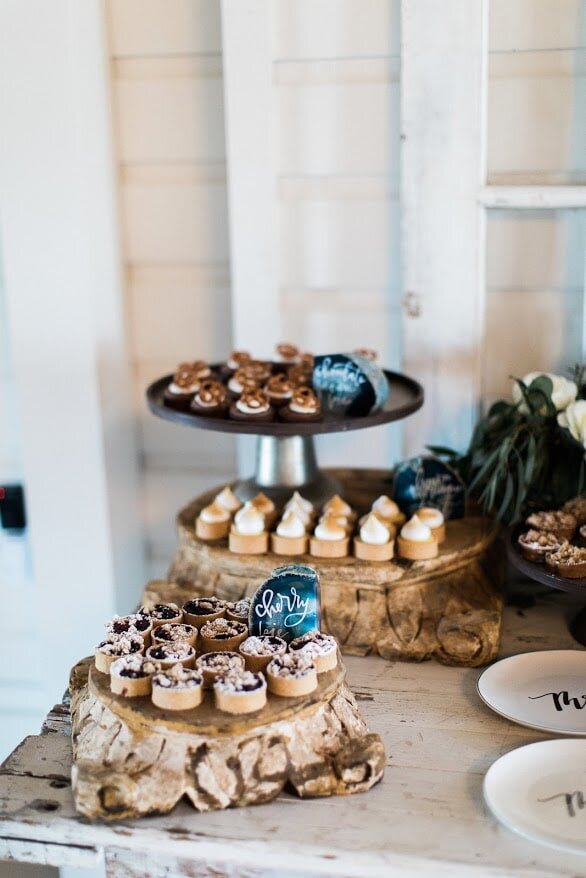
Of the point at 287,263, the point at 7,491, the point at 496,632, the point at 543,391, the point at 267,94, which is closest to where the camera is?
the point at 496,632

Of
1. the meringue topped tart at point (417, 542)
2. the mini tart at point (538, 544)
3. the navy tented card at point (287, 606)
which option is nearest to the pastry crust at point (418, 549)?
the meringue topped tart at point (417, 542)

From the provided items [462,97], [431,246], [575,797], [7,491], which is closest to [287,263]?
[431,246]

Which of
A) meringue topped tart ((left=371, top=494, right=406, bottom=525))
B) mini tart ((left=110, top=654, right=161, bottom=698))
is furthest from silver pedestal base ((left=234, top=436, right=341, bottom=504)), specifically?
mini tart ((left=110, top=654, right=161, bottom=698))

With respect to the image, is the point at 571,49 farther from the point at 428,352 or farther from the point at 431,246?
the point at 428,352

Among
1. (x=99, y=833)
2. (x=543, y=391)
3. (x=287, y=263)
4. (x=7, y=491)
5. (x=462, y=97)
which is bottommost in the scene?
(x=99, y=833)

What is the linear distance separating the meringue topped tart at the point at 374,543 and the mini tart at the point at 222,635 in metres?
0.26

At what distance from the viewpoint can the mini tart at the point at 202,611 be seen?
124 centimetres

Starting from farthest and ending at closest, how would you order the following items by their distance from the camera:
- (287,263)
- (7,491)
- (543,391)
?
(7,491)
(287,263)
(543,391)

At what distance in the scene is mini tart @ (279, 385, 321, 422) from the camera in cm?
140

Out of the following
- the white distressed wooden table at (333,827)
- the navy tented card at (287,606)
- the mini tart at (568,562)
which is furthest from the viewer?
the mini tart at (568,562)

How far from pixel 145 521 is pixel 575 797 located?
3.59 feet

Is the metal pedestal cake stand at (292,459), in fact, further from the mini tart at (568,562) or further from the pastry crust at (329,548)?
the mini tart at (568,562)

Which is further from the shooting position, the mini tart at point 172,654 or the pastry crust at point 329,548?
the pastry crust at point 329,548

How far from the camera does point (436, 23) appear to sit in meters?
1.53
